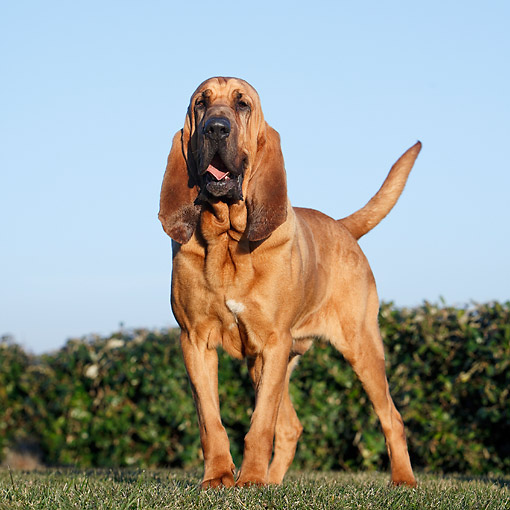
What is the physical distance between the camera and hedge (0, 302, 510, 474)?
7.87m

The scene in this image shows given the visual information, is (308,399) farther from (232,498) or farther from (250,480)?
(232,498)

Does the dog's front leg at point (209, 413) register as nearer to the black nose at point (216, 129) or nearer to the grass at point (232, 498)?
the grass at point (232, 498)

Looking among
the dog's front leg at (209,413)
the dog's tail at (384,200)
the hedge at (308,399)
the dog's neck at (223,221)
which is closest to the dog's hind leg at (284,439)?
the dog's front leg at (209,413)

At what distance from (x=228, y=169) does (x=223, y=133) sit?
226mm

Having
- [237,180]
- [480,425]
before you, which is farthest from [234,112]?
[480,425]

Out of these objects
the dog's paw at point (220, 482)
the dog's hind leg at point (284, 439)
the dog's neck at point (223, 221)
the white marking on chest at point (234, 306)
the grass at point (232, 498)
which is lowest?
the grass at point (232, 498)

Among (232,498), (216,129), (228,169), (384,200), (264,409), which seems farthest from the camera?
(384,200)

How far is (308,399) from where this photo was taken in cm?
834

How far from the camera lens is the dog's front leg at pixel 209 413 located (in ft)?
14.3

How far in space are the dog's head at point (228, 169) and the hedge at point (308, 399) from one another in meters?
3.99

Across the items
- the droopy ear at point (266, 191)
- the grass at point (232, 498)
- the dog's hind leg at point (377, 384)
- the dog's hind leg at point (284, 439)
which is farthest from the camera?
the dog's hind leg at point (284, 439)

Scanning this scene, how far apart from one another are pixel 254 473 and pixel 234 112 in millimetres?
2155

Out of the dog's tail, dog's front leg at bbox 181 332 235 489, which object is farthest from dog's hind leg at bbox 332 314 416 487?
dog's front leg at bbox 181 332 235 489

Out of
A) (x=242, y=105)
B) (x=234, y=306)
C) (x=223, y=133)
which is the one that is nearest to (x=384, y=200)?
(x=242, y=105)
